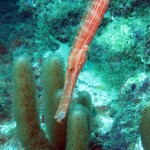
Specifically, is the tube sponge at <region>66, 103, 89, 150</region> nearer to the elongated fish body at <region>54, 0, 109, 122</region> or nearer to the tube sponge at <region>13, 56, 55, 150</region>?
the elongated fish body at <region>54, 0, 109, 122</region>

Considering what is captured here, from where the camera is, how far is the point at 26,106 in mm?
2801

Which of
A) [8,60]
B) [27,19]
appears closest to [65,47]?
[8,60]

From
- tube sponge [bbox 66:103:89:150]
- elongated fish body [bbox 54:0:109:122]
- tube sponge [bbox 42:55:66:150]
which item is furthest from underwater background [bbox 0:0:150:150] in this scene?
elongated fish body [bbox 54:0:109:122]

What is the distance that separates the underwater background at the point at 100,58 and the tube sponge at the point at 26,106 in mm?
418

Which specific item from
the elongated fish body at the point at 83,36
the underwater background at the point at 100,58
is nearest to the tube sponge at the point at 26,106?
the underwater background at the point at 100,58

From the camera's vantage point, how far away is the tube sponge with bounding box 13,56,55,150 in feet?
9.16

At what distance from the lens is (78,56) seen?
2.35m

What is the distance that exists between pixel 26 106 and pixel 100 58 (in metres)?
2.52

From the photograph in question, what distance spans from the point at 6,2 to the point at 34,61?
2.95 meters

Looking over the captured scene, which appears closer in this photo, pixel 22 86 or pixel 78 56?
pixel 78 56

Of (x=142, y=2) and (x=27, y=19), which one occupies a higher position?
(x=142, y=2)

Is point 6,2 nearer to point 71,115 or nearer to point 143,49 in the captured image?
point 143,49

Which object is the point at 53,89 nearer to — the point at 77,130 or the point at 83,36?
the point at 77,130

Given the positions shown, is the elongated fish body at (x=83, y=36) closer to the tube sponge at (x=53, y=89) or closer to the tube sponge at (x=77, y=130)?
the tube sponge at (x=77, y=130)
